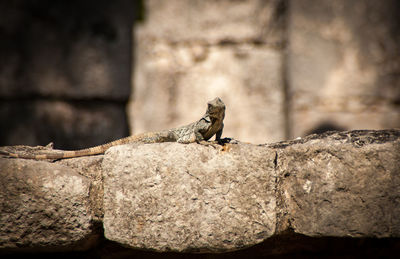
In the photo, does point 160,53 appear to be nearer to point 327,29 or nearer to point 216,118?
point 327,29

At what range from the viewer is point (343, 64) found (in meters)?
4.59

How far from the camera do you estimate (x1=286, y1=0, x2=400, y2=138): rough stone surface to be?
454 centimetres

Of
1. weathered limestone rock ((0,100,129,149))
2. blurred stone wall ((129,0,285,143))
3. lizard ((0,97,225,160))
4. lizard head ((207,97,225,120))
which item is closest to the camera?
lizard ((0,97,225,160))

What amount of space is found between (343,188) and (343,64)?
2717 mm

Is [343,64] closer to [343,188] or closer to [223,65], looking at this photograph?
[223,65]

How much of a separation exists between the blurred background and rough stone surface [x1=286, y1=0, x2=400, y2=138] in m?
0.01

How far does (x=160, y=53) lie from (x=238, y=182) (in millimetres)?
2912

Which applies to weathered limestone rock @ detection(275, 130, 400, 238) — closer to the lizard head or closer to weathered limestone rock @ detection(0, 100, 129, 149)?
the lizard head

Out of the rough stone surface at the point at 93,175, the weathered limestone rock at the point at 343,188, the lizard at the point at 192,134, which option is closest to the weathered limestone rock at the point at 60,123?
the lizard at the point at 192,134

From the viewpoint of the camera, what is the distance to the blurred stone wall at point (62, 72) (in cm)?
466

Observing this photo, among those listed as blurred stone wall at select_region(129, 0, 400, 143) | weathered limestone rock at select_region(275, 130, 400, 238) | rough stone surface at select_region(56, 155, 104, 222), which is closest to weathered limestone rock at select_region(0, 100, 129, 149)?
blurred stone wall at select_region(129, 0, 400, 143)

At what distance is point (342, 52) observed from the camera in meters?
4.59

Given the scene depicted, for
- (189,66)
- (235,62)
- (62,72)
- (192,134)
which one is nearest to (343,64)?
(235,62)

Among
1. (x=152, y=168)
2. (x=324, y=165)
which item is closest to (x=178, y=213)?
(x=152, y=168)
